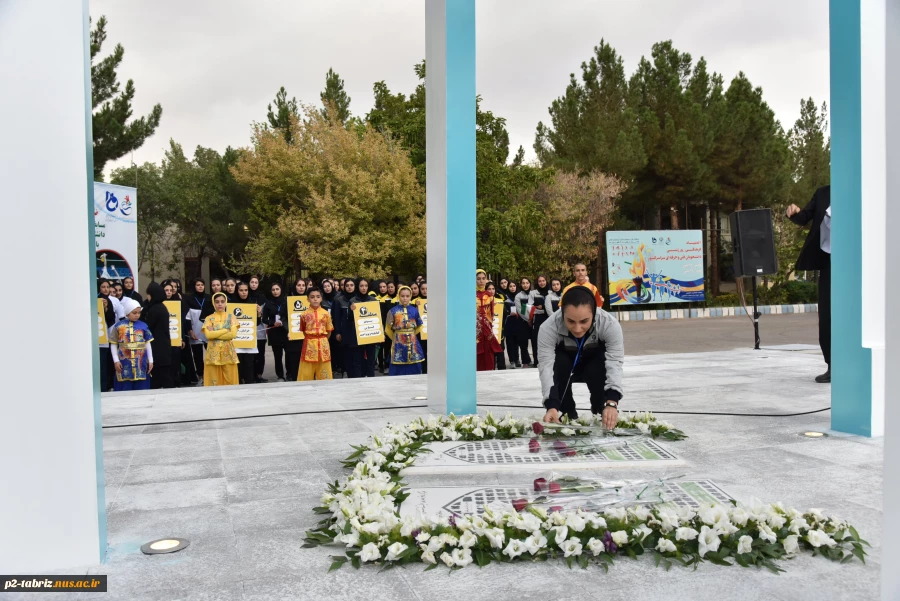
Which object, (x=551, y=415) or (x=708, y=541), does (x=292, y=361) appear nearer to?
(x=551, y=415)

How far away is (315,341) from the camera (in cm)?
1011

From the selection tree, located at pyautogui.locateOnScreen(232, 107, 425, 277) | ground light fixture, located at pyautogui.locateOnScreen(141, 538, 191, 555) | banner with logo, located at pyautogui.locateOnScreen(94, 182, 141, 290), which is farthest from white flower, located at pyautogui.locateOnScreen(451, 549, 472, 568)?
tree, located at pyautogui.locateOnScreen(232, 107, 425, 277)

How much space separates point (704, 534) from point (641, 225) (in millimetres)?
32050

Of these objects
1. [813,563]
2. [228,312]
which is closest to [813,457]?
[813,563]

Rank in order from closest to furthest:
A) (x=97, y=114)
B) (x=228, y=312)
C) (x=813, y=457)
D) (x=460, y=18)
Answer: (x=813, y=457)
(x=460, y=18)
(x=228, y=312)
(x=97, y=114)

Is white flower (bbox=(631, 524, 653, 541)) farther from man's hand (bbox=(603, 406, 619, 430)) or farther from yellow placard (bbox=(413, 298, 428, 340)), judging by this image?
yellow placard (bbox=(413, 298, 428, 340))

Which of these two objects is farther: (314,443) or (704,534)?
(314,443)

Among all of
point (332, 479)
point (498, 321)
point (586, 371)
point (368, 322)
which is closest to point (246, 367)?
point (368, 322)

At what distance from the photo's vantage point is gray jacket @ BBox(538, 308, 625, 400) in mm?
4770

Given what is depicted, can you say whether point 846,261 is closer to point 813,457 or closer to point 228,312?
point 813,457

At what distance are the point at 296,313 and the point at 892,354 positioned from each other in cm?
922

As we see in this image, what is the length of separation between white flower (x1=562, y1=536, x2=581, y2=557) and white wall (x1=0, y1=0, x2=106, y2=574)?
1.85 m

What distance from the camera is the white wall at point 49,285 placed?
2.80 meters

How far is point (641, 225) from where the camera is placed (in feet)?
111
